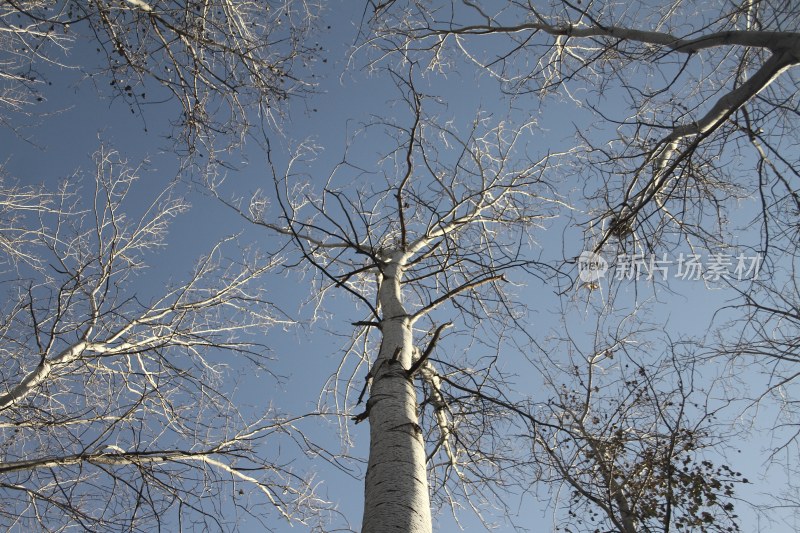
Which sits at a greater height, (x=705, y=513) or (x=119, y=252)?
(x=119, y=252)

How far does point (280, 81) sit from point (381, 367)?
74.4 inches

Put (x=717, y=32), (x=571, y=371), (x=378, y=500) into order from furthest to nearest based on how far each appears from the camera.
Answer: (x=571, y=371), (x=717, y=32), (x=378, y=500)

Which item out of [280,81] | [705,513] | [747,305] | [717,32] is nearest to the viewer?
[717,32]

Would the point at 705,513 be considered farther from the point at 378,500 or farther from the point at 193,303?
the point at 193,303

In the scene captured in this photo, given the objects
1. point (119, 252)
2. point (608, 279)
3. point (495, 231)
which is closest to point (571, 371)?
point (495, 231)

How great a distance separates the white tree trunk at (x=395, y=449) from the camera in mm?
1971

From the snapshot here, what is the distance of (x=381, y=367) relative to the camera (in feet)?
9.40

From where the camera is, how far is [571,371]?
5961 mm

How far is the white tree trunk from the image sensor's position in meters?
1.97

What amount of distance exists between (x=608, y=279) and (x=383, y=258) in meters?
1.78

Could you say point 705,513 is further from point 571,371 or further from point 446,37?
point 446,37

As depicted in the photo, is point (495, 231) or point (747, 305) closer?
point (747, 305)

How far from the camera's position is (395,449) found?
229cm

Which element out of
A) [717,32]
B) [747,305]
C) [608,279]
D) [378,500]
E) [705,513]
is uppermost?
[717,32]
